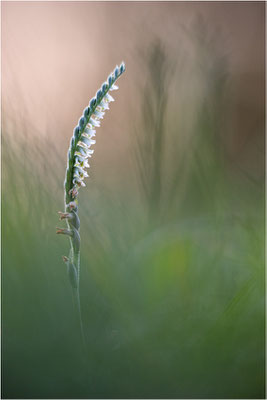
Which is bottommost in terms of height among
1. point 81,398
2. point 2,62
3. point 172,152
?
point 81,398

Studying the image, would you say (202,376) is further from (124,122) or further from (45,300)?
(124,122)

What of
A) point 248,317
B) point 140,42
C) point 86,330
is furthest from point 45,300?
point 140,42

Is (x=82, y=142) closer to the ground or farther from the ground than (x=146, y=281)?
farther from the ground

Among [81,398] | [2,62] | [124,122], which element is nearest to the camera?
[81,398]

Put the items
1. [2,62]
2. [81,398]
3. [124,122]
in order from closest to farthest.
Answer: [81,398] < [2,62] < [124,122]

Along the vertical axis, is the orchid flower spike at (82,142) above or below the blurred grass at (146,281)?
above

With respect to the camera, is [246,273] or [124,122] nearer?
[246,273]

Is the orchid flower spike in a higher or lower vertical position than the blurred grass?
higher

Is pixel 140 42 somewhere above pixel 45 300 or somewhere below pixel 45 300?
above
